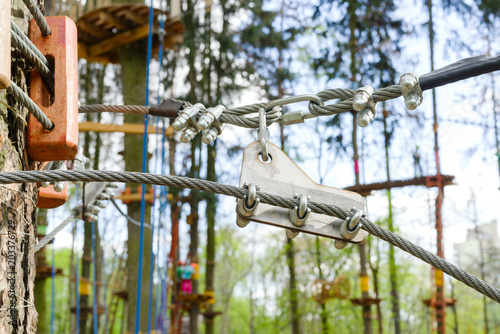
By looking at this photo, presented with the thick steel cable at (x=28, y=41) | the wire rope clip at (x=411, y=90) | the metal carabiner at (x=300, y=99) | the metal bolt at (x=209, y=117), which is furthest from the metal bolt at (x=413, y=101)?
the thick steel cable at (x=28, y=41)

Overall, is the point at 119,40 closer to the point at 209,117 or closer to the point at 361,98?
the point at 209,117

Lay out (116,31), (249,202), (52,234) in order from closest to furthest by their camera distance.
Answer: (249,202)
(52,234)
(116,31)

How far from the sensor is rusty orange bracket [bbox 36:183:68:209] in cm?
209

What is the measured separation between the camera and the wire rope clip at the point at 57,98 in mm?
1571

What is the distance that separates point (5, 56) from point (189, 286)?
826 cm

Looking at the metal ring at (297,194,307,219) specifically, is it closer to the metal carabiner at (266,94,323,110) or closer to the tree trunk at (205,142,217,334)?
the metal carabiner at (266,94,323,110)

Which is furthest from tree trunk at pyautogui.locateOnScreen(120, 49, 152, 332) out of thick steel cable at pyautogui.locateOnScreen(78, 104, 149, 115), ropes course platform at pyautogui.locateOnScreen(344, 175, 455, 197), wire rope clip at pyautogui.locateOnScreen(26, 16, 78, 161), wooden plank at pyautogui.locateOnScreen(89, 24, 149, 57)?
wire rope clip at pyautogui.locateOnScreen(26, 16, 78, 161)

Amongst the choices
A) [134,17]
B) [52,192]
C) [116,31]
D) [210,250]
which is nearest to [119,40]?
[116,31]

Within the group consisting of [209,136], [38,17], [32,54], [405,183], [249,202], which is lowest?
[249,202]

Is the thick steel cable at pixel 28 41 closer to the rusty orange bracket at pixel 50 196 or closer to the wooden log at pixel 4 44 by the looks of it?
the wooden log at pixel 4 44

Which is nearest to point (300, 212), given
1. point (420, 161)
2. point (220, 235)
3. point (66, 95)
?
point (66, 95)

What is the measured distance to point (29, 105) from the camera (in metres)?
1.47

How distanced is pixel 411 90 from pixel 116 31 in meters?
6.03

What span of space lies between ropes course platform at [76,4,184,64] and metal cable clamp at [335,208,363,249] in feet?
16.9
